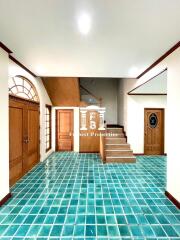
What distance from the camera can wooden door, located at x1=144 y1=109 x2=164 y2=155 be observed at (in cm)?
650

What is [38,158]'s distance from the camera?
516 cm

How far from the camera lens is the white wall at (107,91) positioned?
836cm

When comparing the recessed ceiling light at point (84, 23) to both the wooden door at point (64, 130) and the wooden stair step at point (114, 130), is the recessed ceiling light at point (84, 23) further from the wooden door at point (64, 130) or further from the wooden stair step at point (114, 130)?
the wooden door at point (64, 130)

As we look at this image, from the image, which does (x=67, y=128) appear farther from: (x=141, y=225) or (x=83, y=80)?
(x=141, y=225)

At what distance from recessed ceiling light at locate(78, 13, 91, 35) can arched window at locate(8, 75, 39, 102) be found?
219cm

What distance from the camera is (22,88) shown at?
13.6 feet

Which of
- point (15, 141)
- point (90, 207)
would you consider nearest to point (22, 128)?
point (15, 141)

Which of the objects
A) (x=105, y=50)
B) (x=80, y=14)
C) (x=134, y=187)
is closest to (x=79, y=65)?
(x=105, y=50)

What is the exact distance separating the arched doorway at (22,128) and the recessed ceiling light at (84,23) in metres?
2.10

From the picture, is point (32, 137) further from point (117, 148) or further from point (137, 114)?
point (137, 114)

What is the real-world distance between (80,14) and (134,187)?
137 inches

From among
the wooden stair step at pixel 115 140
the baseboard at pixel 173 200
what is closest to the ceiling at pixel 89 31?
the baseboard at pixel 173 200

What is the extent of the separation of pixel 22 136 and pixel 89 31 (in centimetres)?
306

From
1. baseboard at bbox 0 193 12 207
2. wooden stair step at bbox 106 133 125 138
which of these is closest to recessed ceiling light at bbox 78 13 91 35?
baseboard at bbox 0 193 12 207
